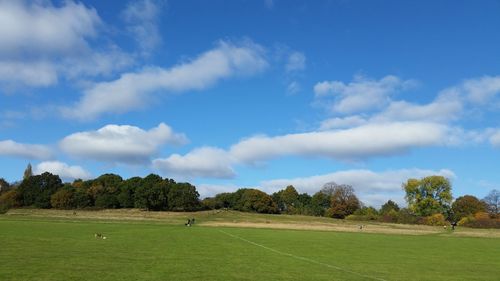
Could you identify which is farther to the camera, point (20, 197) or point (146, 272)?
point (20, 197)

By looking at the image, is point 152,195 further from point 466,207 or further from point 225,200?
point 466,207

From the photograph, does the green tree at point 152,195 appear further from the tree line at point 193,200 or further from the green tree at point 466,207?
the green tree at point 466,207

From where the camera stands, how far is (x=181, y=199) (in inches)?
5310

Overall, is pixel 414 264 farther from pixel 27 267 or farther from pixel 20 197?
pixel 20 197

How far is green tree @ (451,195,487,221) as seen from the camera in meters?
142

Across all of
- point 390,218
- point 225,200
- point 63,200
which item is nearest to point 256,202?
point 225,200

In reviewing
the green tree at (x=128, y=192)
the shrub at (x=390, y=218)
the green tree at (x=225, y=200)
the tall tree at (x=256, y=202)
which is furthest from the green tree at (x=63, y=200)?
the shrub at (x=390, y=218)

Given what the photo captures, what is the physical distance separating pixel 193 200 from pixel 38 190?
45235 millimetres

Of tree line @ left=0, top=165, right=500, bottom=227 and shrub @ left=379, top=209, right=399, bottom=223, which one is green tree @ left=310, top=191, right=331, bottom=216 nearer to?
tree line @ left=0, top=165, right=500, bottom=227

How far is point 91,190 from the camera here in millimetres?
138375

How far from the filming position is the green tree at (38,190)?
447 ft

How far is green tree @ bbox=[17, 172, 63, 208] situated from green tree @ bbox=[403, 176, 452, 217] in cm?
10627

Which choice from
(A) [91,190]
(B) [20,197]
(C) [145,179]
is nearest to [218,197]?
(C) [145,179]

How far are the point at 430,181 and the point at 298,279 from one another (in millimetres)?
132349
